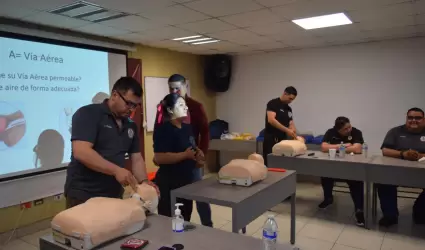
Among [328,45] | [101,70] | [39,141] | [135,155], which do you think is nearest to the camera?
[135,155]

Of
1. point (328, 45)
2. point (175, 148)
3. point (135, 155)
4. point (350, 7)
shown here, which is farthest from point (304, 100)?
point (135, 155)

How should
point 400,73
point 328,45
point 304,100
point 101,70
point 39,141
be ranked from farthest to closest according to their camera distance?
point 304,100
point 328,45
point 400,73
point 101,70
point 39,141

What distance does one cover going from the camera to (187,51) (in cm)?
555

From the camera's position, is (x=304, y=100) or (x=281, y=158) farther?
(x=304, y=100)

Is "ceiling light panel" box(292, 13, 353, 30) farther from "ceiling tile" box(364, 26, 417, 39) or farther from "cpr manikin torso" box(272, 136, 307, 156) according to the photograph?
"cpr manikin torso" box(272, 136, 307, 156)

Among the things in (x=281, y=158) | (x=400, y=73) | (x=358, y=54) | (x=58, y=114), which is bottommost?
(x=281, y=158)

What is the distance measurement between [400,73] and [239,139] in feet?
9.14

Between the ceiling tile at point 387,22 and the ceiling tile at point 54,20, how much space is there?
3.24 m

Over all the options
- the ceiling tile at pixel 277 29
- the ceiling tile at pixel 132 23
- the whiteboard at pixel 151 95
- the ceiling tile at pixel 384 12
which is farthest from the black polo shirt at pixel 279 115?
the whiteboard at pixel 151 95

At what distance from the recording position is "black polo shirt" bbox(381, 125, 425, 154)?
11.0 ft

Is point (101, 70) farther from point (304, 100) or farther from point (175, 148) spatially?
point (304, 100)

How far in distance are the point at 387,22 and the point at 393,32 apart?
73 centimetres

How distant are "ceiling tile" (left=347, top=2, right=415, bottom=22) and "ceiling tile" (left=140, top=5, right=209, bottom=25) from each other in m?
1.62

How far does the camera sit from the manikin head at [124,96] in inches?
69.2
